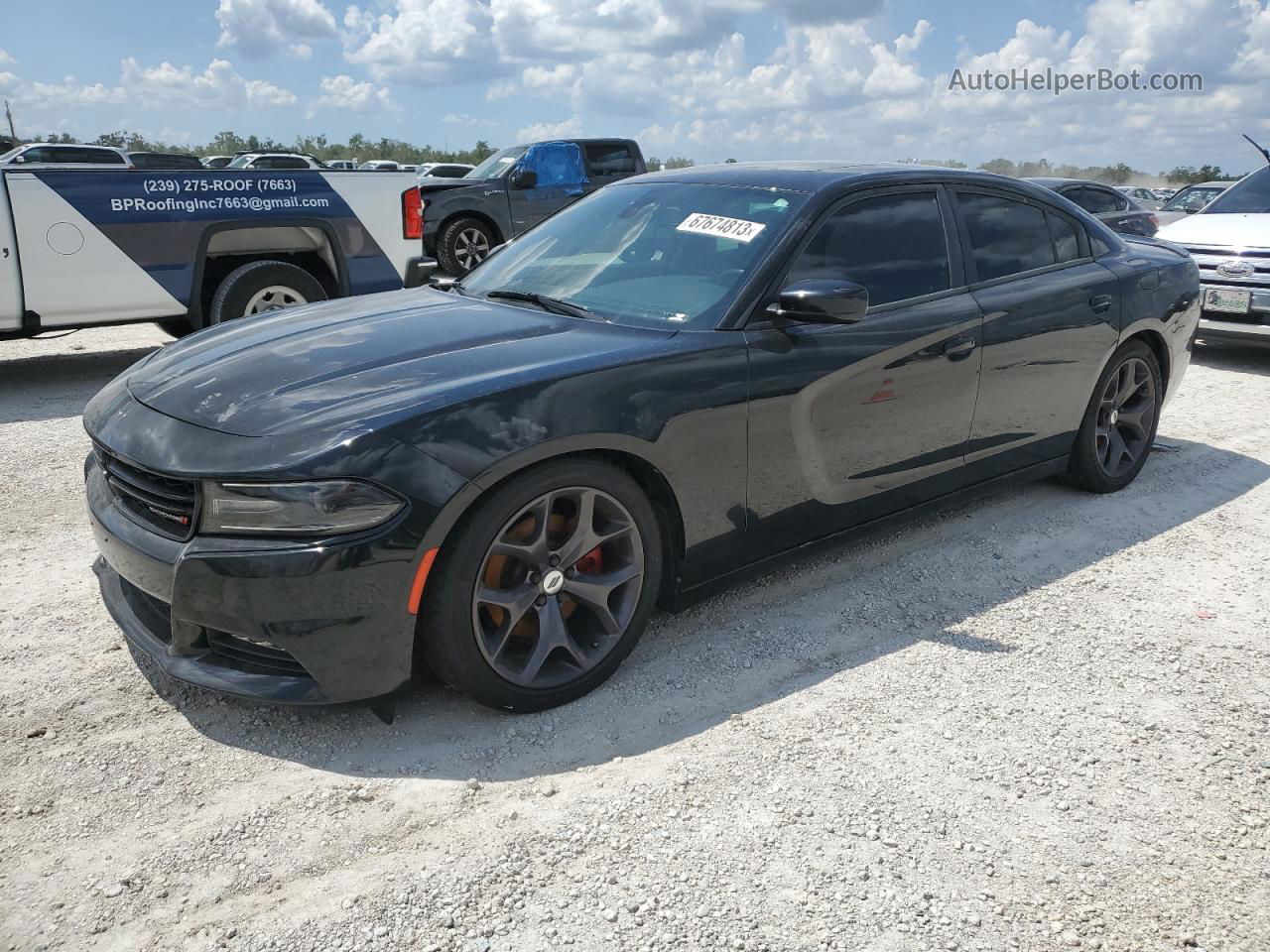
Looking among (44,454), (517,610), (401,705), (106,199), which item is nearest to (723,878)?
(517,610)

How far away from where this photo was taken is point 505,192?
45.4 ft

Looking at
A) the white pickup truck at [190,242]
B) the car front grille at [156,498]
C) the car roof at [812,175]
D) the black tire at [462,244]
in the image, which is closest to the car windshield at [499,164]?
the black tire at [462,244]

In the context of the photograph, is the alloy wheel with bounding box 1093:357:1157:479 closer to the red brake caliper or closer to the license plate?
the red brake caliper

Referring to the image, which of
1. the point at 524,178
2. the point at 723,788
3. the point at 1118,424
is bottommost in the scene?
the point at 723,788

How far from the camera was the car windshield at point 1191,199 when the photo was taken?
12094mm

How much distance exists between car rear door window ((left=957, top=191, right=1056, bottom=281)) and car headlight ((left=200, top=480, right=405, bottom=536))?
2.79 meters

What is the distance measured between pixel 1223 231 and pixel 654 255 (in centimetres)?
724

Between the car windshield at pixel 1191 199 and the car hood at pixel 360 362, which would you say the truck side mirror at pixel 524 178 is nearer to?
the car windshield at pixel 1191 199

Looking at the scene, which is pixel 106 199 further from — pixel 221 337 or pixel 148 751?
pixel 148 751

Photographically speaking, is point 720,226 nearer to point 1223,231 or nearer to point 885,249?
point 885,249

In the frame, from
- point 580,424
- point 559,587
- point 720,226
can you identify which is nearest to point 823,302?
point 720,226

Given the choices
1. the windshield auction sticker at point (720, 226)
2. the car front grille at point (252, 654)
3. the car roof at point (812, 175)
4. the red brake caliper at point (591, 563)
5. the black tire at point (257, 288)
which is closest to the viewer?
the car front grille at point (252, 654)

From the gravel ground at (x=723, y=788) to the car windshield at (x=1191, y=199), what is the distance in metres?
9.66

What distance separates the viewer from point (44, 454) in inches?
221
